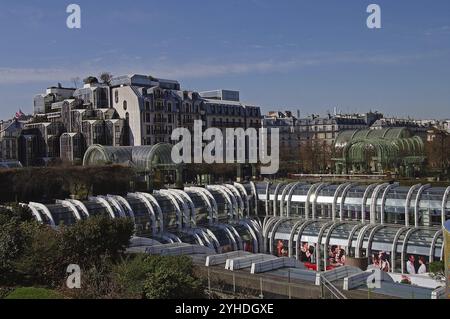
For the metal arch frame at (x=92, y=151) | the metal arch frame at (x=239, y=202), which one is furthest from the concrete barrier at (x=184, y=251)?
the metal arch frame at (x=92, y=151)

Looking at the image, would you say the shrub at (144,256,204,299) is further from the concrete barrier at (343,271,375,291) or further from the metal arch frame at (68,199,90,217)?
the metal arch frame at (68,199,90,217)

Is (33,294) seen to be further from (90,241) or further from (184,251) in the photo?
(184,251)

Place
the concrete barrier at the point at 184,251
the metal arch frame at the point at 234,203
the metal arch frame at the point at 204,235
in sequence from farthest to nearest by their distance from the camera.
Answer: the metal arch frame at the point at 234,203 < the metal arch frame at the point at 204,235 < the concrete barrier at the point at 184,251

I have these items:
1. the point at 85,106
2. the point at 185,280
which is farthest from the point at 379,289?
the point at 85,106

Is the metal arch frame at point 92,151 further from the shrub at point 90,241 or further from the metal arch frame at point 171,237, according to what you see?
the shrub at point 90,241

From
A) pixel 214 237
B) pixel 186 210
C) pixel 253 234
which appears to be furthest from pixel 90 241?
pixel 253 234

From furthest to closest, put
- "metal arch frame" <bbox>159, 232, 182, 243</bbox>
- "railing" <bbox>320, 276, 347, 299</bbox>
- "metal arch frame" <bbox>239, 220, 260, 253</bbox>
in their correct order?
"metal arch frame" <bbox>239, 220, 260, 253</bbox>
"metal arch frame" <bbox>159, 232, 182, 243</bbox>
"railing" <bbox>320, 276, 347, 299</bbox>

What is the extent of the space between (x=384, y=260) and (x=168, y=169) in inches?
836

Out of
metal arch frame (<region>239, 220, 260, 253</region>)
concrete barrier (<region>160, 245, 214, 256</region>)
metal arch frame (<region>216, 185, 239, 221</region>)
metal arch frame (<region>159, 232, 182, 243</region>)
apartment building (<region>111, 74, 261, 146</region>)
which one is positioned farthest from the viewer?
apartment building (<region>111, 74, 261, 146</region>)

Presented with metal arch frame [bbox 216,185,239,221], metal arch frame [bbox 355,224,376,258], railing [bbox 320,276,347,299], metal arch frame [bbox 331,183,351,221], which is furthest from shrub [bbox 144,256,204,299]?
metal arch frame [bbox 216,185,239,221]

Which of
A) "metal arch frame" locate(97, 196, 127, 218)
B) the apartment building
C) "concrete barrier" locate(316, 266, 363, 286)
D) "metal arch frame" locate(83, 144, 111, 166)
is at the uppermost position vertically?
the apartment building

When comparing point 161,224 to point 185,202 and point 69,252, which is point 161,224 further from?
point 69,252

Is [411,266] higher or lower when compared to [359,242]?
lower
